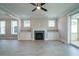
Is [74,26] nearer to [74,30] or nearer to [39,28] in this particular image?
[74,30]

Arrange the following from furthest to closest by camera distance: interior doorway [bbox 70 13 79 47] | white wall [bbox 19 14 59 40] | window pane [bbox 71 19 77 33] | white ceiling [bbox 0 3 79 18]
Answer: white wall [bbox 19 14 59 40] < window pane [bbox 71 19 77 33] < interior doorway [bbox 70 13 79 47] < white ceiling [bbox 0 3 79 18]

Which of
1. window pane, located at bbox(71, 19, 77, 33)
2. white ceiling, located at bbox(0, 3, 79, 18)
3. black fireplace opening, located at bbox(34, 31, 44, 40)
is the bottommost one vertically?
black fireplace opening, located at bbox(34, 31, 44, 40)

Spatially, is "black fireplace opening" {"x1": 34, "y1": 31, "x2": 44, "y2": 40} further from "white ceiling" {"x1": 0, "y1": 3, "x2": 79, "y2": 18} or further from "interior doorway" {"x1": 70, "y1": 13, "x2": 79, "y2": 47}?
"white ceiling" {"x1": 0, "y1": 3, "x2": 79, "y2": 18}

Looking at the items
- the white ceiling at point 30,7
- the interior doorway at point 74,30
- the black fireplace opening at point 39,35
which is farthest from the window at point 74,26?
the black fireplace opening at point 39,35

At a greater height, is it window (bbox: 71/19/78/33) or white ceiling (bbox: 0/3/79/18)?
white ceiling (bbox: 0/3/79/18)

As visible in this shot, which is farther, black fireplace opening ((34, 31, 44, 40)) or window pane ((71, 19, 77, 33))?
black fireplace opening ((34, 31, 44, 40))

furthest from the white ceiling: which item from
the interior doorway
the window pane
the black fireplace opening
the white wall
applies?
the black fireplace opening

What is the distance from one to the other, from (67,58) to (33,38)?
12832 millimetres

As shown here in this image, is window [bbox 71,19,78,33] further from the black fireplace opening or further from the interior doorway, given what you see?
the black fireplace opening

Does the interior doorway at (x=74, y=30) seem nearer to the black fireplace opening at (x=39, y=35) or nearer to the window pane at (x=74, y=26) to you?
the window pane at (x=74, y=26)

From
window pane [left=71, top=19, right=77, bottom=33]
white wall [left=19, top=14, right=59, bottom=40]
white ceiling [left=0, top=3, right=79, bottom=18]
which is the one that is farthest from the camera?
white wall [left=19, top=14, right=59, bottom=40]

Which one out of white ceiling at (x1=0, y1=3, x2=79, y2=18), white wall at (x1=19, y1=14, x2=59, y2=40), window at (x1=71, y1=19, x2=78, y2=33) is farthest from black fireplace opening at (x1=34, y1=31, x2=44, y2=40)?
white ceiling at (x1=0, y1=3, x2=79, y2=18)

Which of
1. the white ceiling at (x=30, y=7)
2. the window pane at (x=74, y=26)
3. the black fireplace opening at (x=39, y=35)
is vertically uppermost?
the white ceiling at (x=30, y=7)

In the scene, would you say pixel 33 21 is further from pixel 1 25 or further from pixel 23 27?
pixel 1 25
